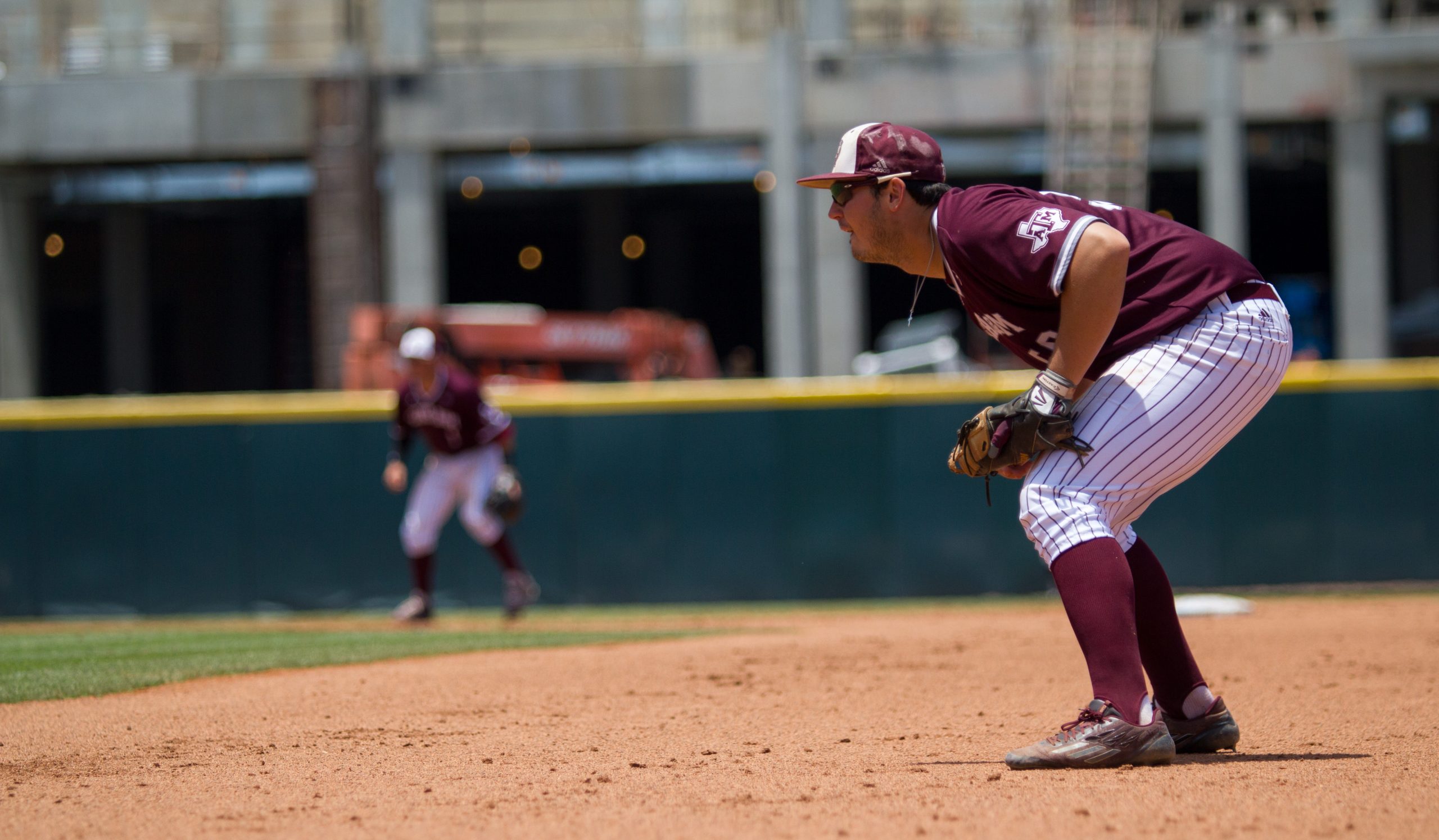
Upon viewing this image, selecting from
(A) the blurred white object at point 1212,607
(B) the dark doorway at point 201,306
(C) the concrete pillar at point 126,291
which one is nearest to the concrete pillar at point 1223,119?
A: (A) the blurred white object at point 1212,607

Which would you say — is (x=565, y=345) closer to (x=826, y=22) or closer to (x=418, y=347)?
(x=826, y=22)

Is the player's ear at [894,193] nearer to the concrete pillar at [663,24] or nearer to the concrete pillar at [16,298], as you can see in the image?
the concrete pillar at [663,24]

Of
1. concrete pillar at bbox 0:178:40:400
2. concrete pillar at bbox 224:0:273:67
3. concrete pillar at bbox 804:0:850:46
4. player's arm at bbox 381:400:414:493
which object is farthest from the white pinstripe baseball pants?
concrete pillar at bbox 0:178:40:400

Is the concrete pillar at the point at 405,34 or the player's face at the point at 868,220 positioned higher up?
the concrete pillar at the point at 405,34

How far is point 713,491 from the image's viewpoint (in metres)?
10.7

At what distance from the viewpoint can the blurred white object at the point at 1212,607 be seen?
8.45 metres

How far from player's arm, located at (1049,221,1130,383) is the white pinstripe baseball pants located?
0.20 m

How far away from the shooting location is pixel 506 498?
364 inches

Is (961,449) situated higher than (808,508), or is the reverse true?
(961,449)

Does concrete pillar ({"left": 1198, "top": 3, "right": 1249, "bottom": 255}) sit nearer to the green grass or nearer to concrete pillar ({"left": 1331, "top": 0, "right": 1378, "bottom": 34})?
concrete pillar ({"left": 1331, "top": 0, "right": 1378, "bottom": 34})

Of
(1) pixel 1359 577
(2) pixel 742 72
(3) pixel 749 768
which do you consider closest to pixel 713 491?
(1) pixel 1359 577

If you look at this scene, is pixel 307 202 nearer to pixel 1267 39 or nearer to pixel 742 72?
pixel 742 72

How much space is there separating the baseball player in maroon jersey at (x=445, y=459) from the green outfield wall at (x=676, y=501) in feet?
4.26

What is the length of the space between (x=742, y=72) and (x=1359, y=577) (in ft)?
35.5
